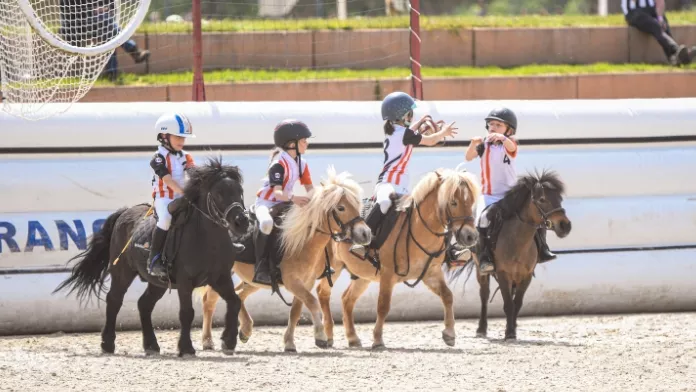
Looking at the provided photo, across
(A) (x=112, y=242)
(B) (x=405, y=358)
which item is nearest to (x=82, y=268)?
(A) (x=112, y=242)

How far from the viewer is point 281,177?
37.1 feet

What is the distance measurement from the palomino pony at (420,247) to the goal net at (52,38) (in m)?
2.94

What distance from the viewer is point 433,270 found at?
11719 mm

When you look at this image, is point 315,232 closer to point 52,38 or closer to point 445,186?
point 445,186

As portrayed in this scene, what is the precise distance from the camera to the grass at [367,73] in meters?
16.0

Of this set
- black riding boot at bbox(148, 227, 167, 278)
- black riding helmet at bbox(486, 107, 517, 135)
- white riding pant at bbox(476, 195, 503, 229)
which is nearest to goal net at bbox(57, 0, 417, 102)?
black riding helmet at bbox(486, 107, 517, 135)

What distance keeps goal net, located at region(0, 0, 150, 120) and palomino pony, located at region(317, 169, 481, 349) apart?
294 centimetres

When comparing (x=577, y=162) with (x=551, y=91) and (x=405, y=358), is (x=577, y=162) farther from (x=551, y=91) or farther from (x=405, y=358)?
(x=405, y=358)

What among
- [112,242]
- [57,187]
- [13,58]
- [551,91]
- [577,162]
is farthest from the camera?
[551,91]

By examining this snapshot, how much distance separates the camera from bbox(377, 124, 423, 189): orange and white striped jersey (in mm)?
11828

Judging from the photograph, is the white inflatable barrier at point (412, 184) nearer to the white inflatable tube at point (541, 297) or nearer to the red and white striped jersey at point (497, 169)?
the white inflatable tube at point (541, 297)

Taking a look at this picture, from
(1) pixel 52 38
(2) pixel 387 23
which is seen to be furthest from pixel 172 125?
(2) pixel 387 23

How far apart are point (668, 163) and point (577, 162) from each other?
3.46ft

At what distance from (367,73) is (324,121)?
3420 millimetres
